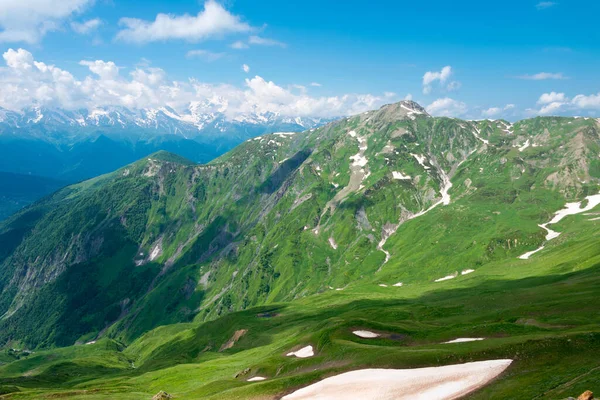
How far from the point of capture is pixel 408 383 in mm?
58938

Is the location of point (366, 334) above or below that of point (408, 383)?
below

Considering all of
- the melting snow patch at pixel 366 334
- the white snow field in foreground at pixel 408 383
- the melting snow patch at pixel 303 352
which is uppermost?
the white snow field in foreground at pixel 408 383

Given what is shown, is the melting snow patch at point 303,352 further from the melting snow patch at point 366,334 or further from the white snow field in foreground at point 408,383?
the white snow field in foreground at point 408,383

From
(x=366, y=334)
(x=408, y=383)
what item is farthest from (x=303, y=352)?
(x=408, y=383)

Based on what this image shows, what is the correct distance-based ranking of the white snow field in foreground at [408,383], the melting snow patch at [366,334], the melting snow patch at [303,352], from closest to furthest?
the white snow field in foreground at [408,383] < the melting snow patch at [366,334] < the melting snow patch at [303,352]

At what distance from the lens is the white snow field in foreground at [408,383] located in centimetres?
5431

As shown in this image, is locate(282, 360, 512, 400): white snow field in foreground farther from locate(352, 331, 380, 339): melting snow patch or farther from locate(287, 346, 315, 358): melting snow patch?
locate(287, 346, 315, 358): melting snow patch

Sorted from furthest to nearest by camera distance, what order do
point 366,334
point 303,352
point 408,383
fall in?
point 303,352, point 366,334, point 408,383

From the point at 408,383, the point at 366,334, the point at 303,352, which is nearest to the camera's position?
the point at 408,383

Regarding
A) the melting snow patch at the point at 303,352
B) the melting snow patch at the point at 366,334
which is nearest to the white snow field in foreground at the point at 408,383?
the melting snow patch at the point at 366,334

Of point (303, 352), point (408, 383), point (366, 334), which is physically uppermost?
point (408, 383)

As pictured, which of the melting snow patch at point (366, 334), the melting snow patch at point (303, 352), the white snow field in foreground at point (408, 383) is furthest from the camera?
the melting snow patch at point (303, 352)

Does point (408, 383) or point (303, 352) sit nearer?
point (408, 383)

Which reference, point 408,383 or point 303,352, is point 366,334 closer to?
point 303,352
